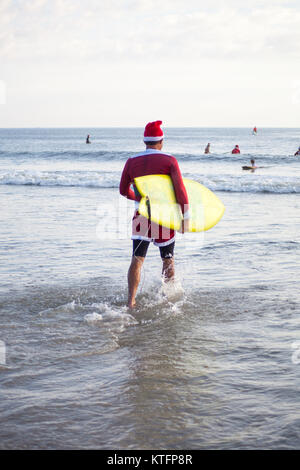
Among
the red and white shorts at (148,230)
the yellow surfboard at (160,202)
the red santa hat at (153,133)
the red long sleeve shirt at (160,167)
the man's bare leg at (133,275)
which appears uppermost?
the red santa hat at (153,133)

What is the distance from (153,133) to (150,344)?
1961 millimetres

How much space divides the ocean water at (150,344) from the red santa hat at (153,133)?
1557mm

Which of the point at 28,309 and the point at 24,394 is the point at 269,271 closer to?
the point at 28,309

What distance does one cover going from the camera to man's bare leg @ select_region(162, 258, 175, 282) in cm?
518

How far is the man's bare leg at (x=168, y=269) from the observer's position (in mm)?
5184

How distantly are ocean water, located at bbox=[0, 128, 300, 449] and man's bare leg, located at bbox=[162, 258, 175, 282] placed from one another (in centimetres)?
20

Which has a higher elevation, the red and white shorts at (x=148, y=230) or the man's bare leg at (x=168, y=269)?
the red and white shorts at (x=148, y=230)

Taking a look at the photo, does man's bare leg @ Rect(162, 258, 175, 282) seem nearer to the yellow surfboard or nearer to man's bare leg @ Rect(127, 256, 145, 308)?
man's bare leg @ Rect(127, 256, 145, 308)

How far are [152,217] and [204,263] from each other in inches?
94.0

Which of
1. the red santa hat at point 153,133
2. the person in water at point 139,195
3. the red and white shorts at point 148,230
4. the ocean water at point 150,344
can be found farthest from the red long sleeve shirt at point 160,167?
the ocean water at point 150,344

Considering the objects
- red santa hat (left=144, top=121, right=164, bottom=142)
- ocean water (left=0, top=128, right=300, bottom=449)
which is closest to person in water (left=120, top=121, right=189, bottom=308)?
red santa hat (left=144, top=121, right=164, bottom=142)

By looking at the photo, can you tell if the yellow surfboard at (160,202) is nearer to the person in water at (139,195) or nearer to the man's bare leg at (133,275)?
the person in water at (139,195)

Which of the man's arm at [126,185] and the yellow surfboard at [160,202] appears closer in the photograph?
the yellow surfboard at [160,202]

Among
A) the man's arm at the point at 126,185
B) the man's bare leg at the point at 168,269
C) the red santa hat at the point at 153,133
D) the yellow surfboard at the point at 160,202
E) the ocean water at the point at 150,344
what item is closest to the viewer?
the ocean water at the point at 150,344
